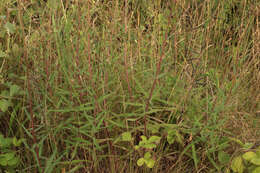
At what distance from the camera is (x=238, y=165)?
5.37 feet

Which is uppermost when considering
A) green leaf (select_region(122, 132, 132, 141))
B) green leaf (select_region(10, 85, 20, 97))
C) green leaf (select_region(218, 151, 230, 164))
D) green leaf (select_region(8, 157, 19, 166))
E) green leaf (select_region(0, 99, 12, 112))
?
green leaf (select_region(10, 85, 20, 97))

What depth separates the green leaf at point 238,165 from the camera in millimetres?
1636

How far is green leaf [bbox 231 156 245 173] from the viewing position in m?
1.64

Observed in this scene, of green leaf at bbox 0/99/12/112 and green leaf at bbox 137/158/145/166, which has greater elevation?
green leaf at bbox 0/99/12/112

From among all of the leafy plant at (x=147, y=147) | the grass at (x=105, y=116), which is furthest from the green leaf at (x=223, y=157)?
the leafy plant at (x=147, y=147)

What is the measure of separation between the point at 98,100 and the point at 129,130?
0.26 meters

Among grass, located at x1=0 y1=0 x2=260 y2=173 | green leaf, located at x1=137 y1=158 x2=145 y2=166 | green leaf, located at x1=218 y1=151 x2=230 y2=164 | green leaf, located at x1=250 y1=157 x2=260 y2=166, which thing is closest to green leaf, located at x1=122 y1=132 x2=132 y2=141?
grass, located at x1=0 y1=0 x2=260 y2=173

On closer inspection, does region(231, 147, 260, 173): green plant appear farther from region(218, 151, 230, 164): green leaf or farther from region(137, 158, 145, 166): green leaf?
region(137, 158, 145, 166): green leaf

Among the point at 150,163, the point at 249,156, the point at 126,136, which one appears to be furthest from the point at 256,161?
the point at 126,136

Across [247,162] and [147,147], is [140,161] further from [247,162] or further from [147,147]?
[247,162]

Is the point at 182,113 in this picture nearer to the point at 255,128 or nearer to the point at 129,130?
the point at 129,130

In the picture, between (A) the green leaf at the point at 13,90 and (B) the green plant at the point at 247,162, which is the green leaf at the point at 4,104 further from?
(B) the green plant at the point at 247,162

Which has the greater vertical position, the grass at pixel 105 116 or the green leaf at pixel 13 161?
the grass at pixel 105 116

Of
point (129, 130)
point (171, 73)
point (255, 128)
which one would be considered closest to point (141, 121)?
point (129, 130)
